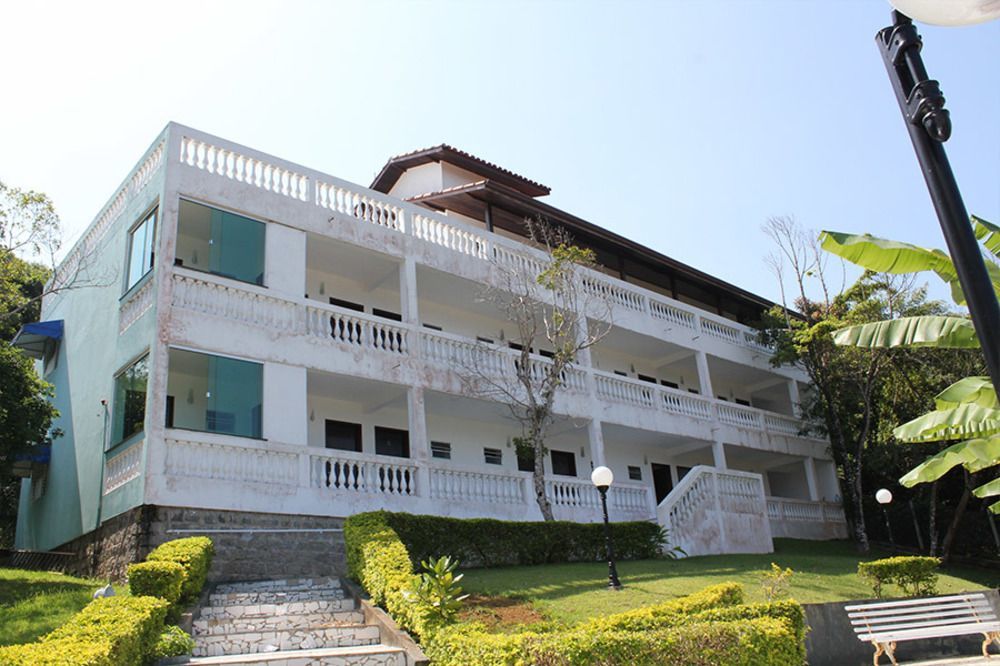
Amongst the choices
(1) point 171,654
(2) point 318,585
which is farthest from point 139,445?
(1) point 171,654

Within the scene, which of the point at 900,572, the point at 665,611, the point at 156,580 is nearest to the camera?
the point at 665,611

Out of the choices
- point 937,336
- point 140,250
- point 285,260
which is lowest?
point 937,336

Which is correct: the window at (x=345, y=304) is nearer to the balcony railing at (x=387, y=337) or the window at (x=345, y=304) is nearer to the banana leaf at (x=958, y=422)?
the balcony railing at (x=387, y=337)

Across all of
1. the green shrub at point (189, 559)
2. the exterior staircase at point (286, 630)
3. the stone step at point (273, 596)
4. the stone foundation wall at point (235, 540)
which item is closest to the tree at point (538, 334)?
the stone foundation wall at point (235, 540)

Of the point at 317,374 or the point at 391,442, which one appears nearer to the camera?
the point at 317,374

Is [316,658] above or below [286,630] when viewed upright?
below

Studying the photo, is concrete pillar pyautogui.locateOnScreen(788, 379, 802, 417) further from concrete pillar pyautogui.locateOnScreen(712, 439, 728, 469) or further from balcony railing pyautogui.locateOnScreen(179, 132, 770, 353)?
balcony railing pyautogui.locateOnScreen(179, 132, 770, 353)

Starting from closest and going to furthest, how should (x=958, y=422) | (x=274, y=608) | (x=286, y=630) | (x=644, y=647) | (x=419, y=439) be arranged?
(x=644, y=647) < (x=958, y=422) < (x=286, y=630) < (x=274, y=608) < (x=419, y=439)

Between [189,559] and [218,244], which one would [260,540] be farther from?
[218,244]

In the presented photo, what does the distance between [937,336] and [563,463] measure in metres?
15.8

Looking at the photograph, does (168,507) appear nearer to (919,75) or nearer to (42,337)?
(42,337)

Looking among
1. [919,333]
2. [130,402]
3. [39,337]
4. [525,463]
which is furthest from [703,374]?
[39,337]

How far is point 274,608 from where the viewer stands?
1186cm

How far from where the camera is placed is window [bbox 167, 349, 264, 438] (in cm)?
1520
